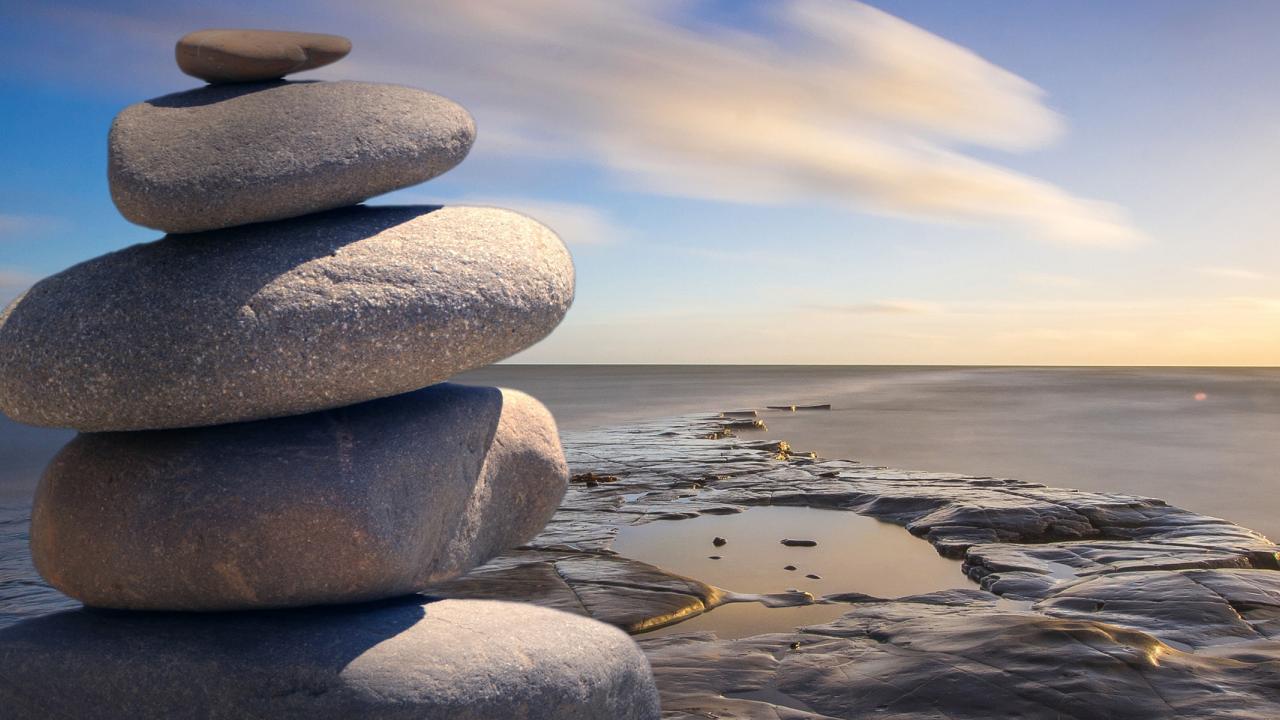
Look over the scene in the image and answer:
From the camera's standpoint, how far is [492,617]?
395 centimetres

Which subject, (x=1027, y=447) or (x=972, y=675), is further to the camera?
(x=1027, y=447)

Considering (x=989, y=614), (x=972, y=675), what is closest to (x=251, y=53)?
(x=972, y=675)

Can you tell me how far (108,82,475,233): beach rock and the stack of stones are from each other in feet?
0.04

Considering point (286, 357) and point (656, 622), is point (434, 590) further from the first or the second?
point (286, 357)

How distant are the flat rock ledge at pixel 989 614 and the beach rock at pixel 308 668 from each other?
89 cm

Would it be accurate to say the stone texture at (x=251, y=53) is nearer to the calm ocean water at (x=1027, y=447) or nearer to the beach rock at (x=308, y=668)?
the beach rock at (x=308, y=668)

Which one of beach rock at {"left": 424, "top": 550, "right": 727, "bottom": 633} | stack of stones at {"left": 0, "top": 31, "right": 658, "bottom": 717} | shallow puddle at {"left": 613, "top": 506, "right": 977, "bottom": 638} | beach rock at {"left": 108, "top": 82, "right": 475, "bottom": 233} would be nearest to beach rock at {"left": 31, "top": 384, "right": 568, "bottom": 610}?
stack of stones at {"left": 0, "top": 31, "right": 658, "bottom": 717}

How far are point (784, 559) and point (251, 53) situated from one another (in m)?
5.95

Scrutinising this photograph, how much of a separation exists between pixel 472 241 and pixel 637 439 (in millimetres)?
17301

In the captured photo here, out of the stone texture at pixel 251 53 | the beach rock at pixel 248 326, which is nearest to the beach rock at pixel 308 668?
the beach rock at pixel 248 326

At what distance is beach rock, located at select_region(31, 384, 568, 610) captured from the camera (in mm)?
3627

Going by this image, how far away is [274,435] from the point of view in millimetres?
3836

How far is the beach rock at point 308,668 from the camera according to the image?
3.47m

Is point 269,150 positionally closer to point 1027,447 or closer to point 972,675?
point 972,675
